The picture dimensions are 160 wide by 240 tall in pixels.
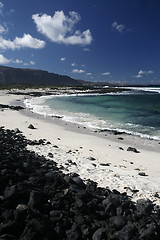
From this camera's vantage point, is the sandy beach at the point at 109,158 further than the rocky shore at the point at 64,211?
Yes

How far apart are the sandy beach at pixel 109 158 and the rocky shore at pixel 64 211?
94 centimetres

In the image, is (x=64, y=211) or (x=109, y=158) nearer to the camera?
(x=64, y=211)

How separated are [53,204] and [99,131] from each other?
13172 mm

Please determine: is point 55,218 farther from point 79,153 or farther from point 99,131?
point 99,131

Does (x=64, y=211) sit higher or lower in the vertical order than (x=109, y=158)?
higher

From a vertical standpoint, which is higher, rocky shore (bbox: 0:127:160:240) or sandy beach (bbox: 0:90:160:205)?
rocky shore (bbox: 0:127:160:240)

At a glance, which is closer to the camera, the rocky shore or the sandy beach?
the rocky shore

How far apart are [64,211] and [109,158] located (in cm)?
629

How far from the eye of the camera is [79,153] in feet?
41.5

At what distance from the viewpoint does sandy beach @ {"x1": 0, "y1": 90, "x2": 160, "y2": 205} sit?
8477mm

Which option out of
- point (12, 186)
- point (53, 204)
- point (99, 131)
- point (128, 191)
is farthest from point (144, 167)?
point (99, 131)

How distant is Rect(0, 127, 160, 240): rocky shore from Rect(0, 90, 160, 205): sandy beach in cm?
94

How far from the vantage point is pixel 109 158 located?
39.5 ft

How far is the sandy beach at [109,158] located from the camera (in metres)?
8.48
